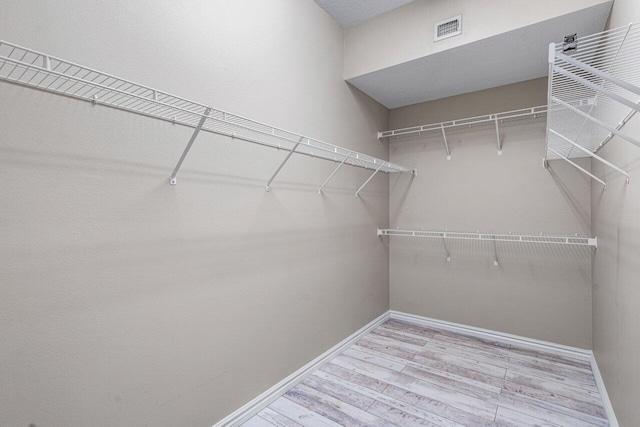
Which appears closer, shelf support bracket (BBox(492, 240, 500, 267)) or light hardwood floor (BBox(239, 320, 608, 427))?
light hardwood floor (BBox(239, 320, 608, 427))

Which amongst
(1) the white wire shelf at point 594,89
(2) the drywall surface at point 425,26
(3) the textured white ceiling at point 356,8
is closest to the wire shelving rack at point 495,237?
(1) the white wire shelf at point 594,89

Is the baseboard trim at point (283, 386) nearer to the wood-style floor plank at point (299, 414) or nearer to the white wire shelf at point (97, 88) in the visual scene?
the wood-style floor plank at point (299, 414)

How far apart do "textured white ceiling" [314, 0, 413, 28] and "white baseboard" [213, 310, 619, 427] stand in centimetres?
246

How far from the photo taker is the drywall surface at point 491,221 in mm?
2320

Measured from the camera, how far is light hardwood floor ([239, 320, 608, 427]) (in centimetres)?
163

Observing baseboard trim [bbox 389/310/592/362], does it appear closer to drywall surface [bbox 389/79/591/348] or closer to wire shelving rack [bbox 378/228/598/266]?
drywall surface [bbox 389/79/591/348]

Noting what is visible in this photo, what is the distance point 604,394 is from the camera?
174 centimetres

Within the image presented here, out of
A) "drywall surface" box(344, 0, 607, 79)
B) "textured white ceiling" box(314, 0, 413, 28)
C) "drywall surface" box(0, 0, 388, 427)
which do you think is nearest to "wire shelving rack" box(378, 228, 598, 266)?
"drywall surface" box(0, 0, 388, 427)

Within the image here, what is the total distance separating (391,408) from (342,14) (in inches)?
103

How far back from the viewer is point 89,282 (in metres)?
1.08

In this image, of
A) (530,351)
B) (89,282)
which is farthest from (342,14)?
(530,351)

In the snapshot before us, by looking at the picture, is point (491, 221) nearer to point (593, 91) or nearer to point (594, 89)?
point (593, 91)

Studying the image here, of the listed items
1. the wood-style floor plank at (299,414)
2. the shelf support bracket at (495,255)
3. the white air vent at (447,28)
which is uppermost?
the white air vent at (447,28)

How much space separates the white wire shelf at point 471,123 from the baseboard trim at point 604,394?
1650 millimetres
